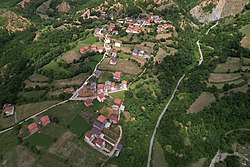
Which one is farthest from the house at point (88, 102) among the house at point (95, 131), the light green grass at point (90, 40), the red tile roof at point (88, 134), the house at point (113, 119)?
the light green grass at point (90, 40)

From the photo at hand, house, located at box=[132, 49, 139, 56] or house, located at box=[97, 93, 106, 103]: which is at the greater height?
house, located at box=[132, 49, 139, 56]

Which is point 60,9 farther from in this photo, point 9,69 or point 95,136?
point 95,136

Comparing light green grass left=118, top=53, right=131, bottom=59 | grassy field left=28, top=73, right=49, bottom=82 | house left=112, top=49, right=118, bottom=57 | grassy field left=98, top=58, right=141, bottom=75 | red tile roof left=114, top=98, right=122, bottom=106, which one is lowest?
grassy field left=28, top=73, right=49, bottom=82

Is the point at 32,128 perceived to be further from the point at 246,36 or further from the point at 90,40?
the point at 246,36

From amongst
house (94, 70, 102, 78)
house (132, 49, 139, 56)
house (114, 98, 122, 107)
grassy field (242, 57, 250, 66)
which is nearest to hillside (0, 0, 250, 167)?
house (132, 49, 139, 56)

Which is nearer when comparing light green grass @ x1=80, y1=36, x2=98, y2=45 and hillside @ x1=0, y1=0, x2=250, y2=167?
hillside @ x1=0, y1=0, x2=250, y2=167

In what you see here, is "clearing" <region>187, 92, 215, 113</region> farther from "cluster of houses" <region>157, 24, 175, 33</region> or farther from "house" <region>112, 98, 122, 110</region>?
"cluster of houses" <region>157, 24, 175, 33</region>

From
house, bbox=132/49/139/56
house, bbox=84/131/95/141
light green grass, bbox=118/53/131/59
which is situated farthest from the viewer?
house, bbox=132/49/139/56
